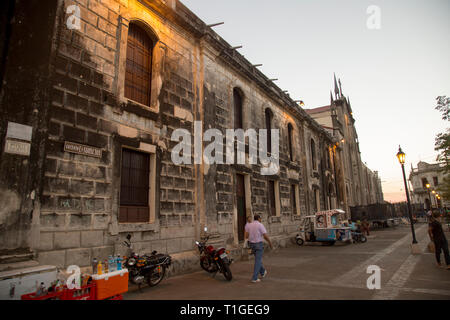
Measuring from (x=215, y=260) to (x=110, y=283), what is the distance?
318 cm

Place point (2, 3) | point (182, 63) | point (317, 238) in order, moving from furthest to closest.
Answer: point (317, 238) → point (182, 63) → point (2, 3)

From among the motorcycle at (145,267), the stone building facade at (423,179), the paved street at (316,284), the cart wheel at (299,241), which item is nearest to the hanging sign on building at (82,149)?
the motorcycle at (145,267)

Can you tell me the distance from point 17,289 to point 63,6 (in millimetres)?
5906

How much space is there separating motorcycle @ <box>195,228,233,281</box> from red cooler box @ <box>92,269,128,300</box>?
2773 millimetres

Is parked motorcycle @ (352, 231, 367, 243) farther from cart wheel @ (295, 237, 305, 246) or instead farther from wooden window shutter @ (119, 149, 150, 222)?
wooden window shutter @ (119, 149, 150, 222)

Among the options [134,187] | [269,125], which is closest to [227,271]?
[134,187]

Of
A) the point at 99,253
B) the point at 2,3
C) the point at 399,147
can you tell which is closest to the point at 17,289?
the point at 99,253

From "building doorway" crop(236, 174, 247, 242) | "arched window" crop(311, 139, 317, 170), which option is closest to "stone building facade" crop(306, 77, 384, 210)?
"arched window" crop(311, 139, 317, 170)

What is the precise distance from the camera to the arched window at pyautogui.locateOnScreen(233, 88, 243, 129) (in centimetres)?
1322

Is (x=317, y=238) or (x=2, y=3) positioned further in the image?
(x=317, y=238)

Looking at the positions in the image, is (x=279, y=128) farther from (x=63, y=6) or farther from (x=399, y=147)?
(x=63, y=6)

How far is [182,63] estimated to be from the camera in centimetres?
983

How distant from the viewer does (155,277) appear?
6.69 m

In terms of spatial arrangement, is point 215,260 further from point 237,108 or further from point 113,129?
point 237,108
